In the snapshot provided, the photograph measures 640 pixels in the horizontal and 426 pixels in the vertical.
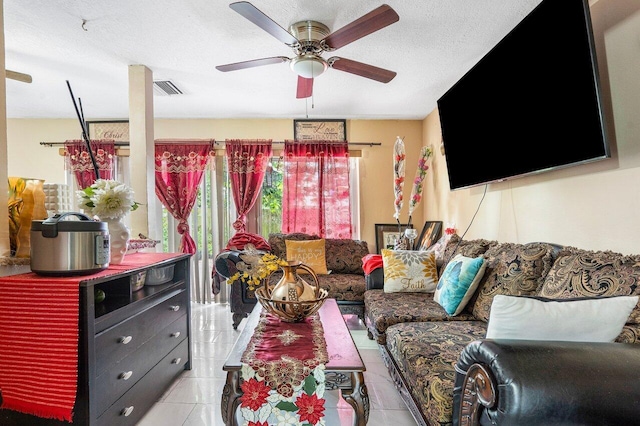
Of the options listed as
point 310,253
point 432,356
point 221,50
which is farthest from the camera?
point 310,253

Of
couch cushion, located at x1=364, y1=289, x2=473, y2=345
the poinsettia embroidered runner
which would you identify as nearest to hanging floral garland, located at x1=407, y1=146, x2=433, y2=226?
couch cushion, located at x1=364, y1=289, x2=473, y2=345

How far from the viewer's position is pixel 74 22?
221 cm

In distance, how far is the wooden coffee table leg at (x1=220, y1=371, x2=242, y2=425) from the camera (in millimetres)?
1303

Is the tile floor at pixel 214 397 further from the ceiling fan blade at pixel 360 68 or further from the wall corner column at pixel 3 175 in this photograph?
the ceiling fan blade at pixel 360 68

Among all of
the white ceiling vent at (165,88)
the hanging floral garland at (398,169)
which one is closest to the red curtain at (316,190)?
the hanging floral garland at (398,169)

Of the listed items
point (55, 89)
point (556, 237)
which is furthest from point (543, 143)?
point (55, 89)

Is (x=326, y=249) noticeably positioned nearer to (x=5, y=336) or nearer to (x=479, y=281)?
(x=479, y=281)

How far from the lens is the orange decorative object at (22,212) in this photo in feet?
5.14

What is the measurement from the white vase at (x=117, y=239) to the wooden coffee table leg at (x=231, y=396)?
0.96 metres

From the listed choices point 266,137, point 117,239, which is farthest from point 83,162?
point 117,239

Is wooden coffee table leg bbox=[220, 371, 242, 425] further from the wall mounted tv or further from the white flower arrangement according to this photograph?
the wall mounted tv

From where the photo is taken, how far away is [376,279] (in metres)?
2.98

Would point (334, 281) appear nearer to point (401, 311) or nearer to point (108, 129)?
point (401, 311)

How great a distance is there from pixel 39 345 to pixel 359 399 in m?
1.32
